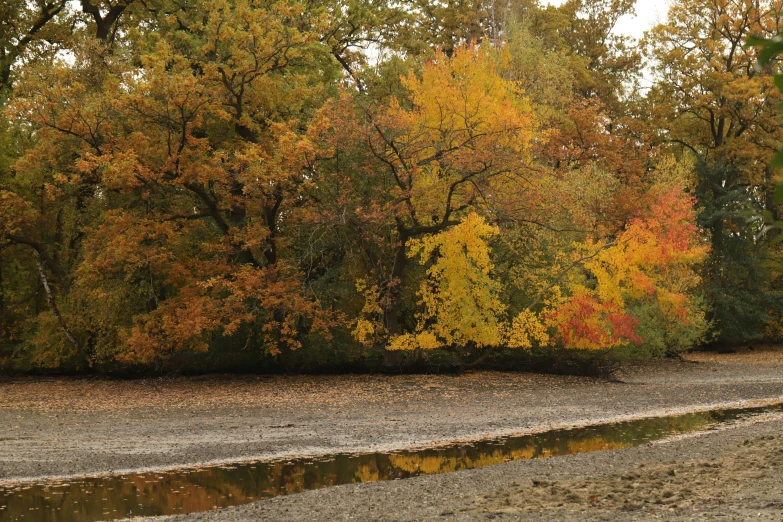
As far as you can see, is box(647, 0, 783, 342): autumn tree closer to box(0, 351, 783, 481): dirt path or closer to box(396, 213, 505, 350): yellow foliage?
box(0, 351, 783, 481): dirt path

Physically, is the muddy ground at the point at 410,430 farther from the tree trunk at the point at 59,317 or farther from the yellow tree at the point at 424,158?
the yellow tree at the point at 424,158

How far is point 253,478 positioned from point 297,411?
8.29m

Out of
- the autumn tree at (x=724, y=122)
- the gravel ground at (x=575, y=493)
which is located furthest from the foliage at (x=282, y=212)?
the gravel ground at (x=575, y=493)

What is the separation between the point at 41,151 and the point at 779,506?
2502cm

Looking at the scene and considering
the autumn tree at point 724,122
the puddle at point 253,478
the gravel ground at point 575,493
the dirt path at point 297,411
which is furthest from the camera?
the autumn tree at point 724,122

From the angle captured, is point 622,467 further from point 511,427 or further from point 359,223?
point 359,223

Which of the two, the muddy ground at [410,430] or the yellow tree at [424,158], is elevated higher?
the yellow tree at [424,158]

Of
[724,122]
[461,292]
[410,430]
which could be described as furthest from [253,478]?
[724,122]

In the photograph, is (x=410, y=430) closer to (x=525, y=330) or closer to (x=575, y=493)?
(x=575, y=493)

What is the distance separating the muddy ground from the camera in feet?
33.3

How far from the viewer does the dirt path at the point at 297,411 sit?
16.0 metres

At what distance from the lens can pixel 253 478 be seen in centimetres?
1324

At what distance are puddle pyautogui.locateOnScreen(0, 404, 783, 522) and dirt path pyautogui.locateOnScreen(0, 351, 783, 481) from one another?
39.3 inches

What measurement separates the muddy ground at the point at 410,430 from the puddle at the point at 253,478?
0.87 metres
